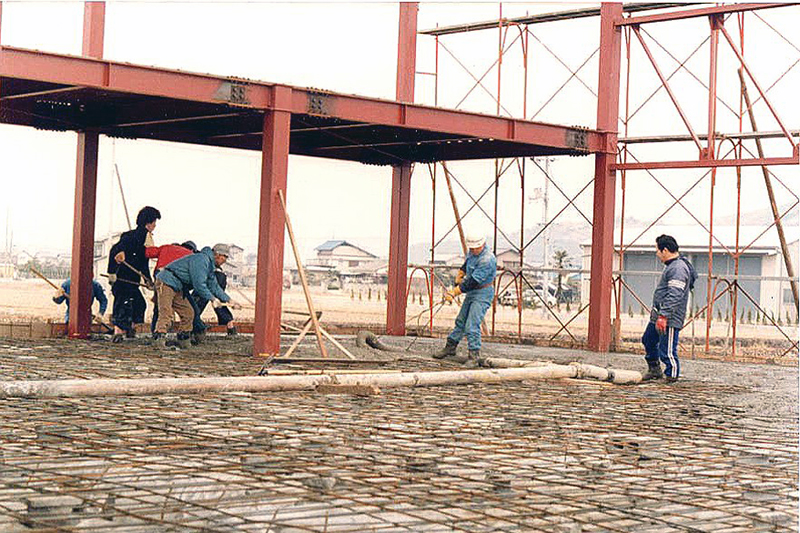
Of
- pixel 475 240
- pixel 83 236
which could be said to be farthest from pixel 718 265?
pixel 83 236

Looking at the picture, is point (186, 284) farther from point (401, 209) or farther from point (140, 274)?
point (401, 209)

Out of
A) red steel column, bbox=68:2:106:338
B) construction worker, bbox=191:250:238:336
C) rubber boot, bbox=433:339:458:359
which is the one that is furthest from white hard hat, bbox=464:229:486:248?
red steel column, bbox=68:2:106:338

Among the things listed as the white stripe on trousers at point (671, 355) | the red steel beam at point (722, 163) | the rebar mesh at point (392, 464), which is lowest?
the rebar mesh at point (392, 464)

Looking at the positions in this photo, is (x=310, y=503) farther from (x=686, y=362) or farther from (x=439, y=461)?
(x=686, y=362)

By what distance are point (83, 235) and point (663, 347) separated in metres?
8.52

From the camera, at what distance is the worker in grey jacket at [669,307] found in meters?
11.6

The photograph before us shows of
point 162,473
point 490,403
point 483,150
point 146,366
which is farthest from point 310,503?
point 483,150

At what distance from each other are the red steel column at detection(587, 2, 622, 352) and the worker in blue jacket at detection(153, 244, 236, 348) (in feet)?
20.3

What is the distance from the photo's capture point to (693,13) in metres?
16.0

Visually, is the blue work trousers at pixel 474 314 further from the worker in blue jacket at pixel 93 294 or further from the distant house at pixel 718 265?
the distant house at pixel 718 265

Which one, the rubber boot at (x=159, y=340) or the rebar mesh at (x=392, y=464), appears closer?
the rebar mesh at (x=392, y=464)

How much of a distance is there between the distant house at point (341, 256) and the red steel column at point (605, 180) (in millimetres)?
55039

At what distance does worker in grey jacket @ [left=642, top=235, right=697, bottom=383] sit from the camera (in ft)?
37.9

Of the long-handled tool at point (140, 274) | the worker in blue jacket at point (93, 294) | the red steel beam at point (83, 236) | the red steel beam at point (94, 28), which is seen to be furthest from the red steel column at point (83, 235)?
the red steel beam at point (94, 28)
